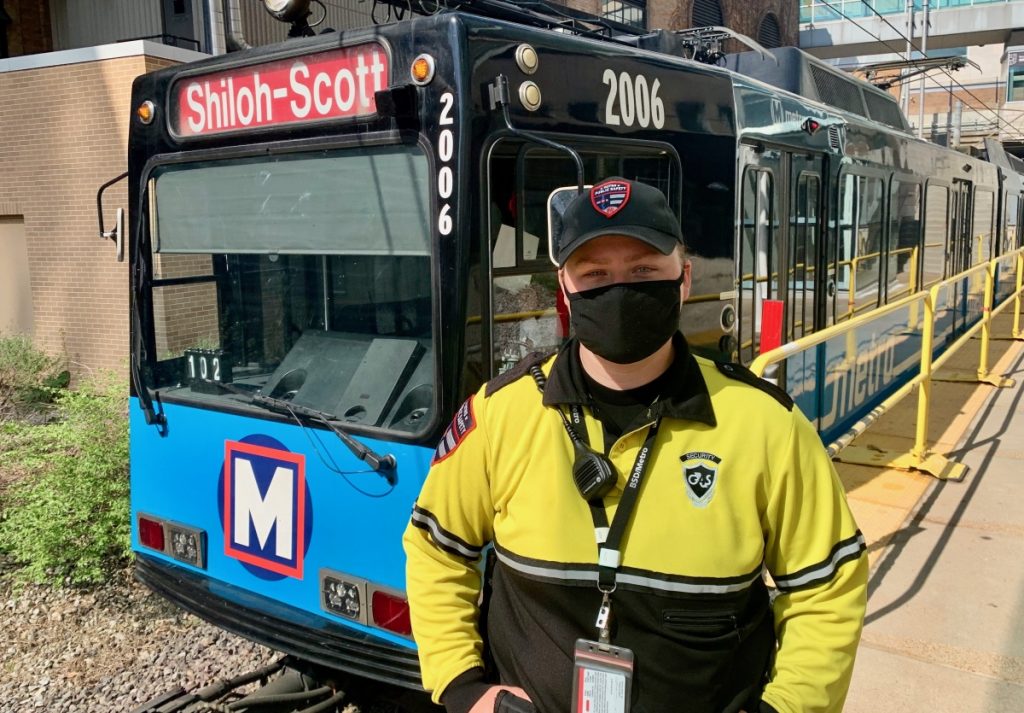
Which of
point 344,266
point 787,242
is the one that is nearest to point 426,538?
point 344,266

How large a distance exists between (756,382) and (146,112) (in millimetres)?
2961

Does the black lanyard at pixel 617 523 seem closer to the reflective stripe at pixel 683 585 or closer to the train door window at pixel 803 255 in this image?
the reflective stripe at pixel 683 585

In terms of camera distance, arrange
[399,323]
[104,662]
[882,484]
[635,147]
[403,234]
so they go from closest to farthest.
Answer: [403,234], [399,323], [635,147], [104,662], [882,484]

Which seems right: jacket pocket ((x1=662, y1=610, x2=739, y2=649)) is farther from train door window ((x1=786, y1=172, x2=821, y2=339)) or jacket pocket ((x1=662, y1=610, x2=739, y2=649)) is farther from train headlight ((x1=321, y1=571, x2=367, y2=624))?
train door window ((x1=786, y1=172, x2=821, y2=339))

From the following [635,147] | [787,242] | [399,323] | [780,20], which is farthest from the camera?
[780,20]

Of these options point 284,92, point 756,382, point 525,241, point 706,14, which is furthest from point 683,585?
point 706,14

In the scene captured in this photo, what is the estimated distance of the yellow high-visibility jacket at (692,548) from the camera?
5.51ft

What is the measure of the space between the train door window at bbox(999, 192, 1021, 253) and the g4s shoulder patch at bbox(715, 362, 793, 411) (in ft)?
47.6

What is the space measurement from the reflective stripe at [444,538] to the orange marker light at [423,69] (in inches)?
60.3

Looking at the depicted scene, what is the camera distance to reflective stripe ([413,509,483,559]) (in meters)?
1.92

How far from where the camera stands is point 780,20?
27.4 m

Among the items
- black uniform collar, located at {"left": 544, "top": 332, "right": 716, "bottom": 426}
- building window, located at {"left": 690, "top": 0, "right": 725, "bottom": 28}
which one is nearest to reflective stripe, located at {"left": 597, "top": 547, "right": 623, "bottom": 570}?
black uniform collar, located at {"left": 544, "top": 332, "right": 716, "bottom": 426}

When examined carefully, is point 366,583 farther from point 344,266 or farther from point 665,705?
point 665,705

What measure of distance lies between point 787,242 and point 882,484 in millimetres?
2221
